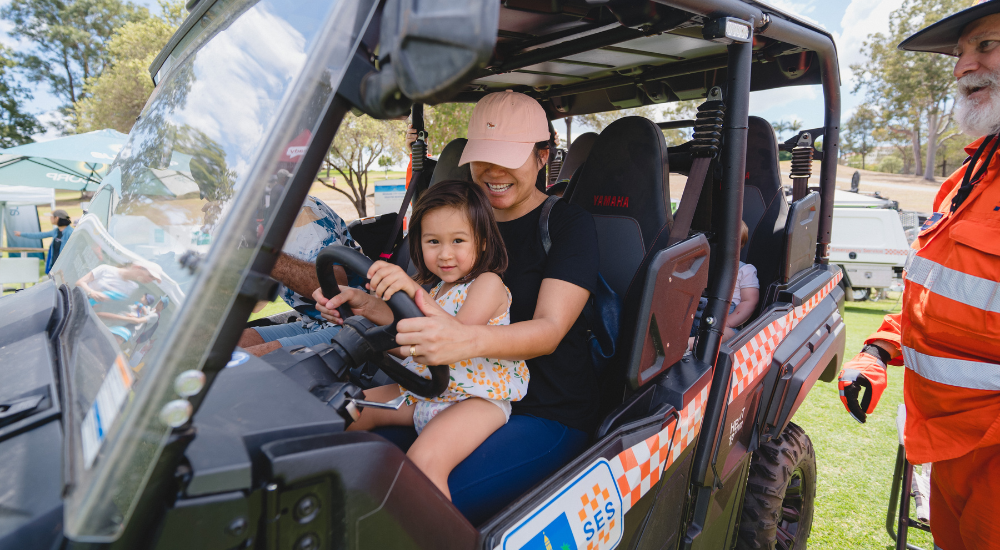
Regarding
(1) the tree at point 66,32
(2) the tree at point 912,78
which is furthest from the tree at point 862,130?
(1) the tree at point 66,32

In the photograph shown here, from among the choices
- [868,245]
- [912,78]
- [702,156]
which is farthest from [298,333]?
[912,78]

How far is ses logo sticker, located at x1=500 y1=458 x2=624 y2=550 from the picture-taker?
1.14 meters

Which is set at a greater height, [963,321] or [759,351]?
[963,321]

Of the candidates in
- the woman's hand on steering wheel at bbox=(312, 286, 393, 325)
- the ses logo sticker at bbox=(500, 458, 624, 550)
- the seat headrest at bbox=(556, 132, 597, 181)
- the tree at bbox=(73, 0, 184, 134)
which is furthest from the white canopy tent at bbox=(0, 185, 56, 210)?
the ses logo sticker at bbox=(500, 458, 624, 550)

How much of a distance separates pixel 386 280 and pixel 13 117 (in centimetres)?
3817

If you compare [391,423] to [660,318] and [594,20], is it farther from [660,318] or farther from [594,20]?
[594,20]

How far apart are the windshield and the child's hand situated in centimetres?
37

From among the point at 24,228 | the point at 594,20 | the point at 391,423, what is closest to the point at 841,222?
the point at 594,20

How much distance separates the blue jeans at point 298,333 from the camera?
8.12ft

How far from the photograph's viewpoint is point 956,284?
168cm

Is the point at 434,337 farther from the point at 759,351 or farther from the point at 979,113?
the point at 979,113

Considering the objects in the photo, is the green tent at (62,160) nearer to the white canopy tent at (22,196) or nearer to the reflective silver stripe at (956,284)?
the white canopy tent at (22,196)

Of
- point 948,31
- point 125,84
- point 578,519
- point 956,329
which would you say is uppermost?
point 125,84

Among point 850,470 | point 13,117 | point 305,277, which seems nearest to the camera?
point 305,277
